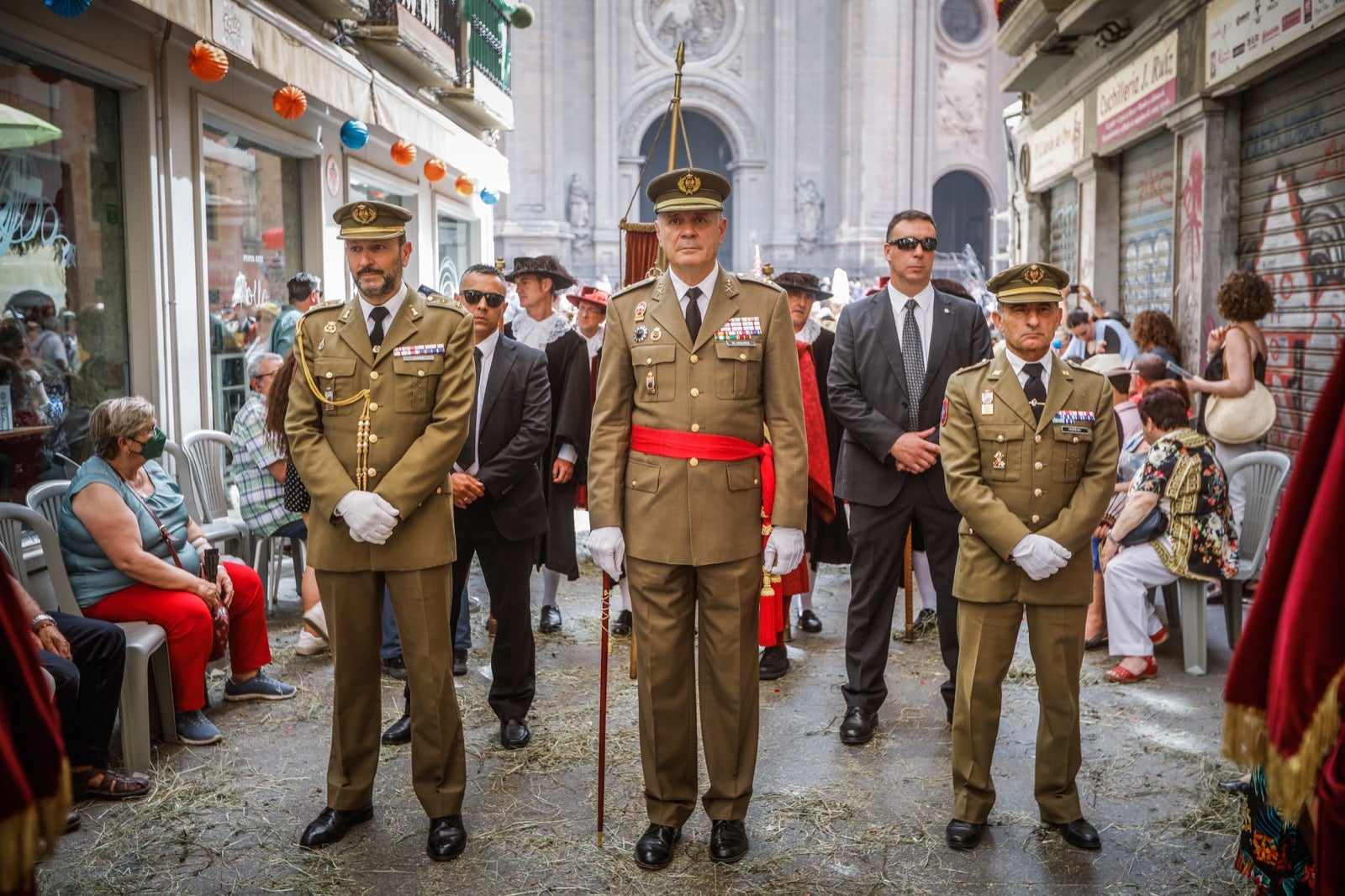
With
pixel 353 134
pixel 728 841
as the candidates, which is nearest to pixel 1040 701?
pixel 728 841

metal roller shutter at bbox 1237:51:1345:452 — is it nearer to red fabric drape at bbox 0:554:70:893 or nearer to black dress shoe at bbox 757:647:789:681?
black dress shoe at bbox 757:647:789:681

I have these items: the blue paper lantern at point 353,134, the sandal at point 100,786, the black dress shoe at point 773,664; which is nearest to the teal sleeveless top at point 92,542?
the sandal at point 100,786

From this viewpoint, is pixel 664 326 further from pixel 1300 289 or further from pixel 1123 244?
pixel 1123 244

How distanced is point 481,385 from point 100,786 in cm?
227

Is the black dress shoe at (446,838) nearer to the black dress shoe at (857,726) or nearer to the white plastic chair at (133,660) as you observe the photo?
the white plastic chair at (133,660)

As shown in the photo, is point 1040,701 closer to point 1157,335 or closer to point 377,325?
point 377,325

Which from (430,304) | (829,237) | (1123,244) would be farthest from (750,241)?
(430,304)

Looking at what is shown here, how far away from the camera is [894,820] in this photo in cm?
429

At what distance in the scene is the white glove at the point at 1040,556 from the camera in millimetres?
3855

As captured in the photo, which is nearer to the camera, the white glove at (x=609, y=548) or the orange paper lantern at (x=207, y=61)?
the white glove at (x=609, y=548)

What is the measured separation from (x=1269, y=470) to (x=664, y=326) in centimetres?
437

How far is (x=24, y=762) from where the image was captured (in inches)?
79.7

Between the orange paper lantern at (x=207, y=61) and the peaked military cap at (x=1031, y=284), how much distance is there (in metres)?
4.84

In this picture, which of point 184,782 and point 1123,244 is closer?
point 184,782
